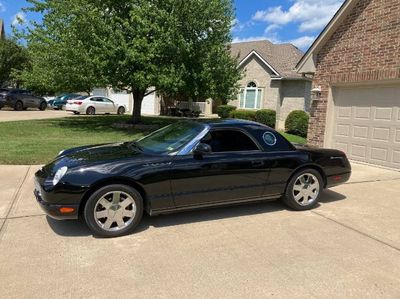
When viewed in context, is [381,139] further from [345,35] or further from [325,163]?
[325,163]

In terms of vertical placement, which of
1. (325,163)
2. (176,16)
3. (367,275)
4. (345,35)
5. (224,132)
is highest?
(176,16)

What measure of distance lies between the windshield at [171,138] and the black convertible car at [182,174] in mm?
15

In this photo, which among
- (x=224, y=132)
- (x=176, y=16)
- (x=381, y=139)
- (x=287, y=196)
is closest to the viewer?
(x=224, y=132)

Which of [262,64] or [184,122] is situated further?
[262,64]

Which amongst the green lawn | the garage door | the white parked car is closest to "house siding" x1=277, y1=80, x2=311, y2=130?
the green lawn

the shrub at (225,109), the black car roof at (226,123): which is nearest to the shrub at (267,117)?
the shrub at (225,109)

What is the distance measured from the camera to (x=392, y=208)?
582 centimetres

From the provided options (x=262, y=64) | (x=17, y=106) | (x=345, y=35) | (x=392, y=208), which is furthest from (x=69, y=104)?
(x=392, y=208)

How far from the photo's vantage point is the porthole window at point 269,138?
17.8 feet

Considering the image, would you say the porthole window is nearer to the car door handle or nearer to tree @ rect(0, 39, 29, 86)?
the car door handle

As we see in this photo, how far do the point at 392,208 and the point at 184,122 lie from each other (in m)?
3.52

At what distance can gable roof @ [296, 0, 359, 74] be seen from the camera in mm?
10189

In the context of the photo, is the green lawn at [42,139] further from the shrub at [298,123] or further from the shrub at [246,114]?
the shrub at [246,114]

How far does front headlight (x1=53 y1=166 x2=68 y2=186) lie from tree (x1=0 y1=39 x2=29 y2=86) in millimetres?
31923
